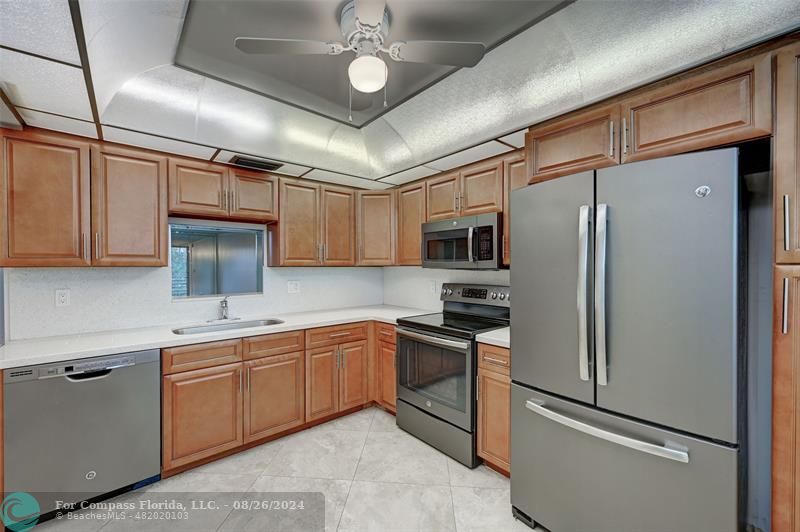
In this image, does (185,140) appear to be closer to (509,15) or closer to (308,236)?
(308,236)

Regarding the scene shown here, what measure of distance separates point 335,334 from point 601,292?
2.14 m

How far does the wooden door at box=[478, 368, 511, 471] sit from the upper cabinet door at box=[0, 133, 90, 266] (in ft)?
8.94

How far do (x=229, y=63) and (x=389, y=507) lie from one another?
2786 millimetres

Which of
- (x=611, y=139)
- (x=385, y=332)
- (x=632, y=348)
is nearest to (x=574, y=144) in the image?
(x=611, y=139)

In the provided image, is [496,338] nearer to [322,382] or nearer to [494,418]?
[494,418]

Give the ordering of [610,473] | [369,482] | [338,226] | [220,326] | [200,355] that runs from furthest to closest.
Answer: [338,226] < [220,326] < [200,355] < [369,482] < [610,473]

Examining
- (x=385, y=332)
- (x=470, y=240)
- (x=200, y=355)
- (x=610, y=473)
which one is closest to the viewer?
(x=610, y=473)

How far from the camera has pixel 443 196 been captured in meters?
2.96

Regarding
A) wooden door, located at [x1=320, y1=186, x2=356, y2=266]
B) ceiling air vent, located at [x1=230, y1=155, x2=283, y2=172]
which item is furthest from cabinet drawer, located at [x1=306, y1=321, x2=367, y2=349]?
ceiling air vent, located at [x1=230, y1=155, x2=283, y2=172]

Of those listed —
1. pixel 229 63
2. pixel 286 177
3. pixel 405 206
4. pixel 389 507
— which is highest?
pixel 229 63

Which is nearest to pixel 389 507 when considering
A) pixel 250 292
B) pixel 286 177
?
pixel 250 292

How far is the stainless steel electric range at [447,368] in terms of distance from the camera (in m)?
2.30

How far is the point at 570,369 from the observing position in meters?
1.63

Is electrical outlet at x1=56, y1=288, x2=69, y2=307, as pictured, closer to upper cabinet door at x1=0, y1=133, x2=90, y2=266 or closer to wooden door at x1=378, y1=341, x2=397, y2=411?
upper cabinet door at x1=0, y1=133, x2=90, y2=266
